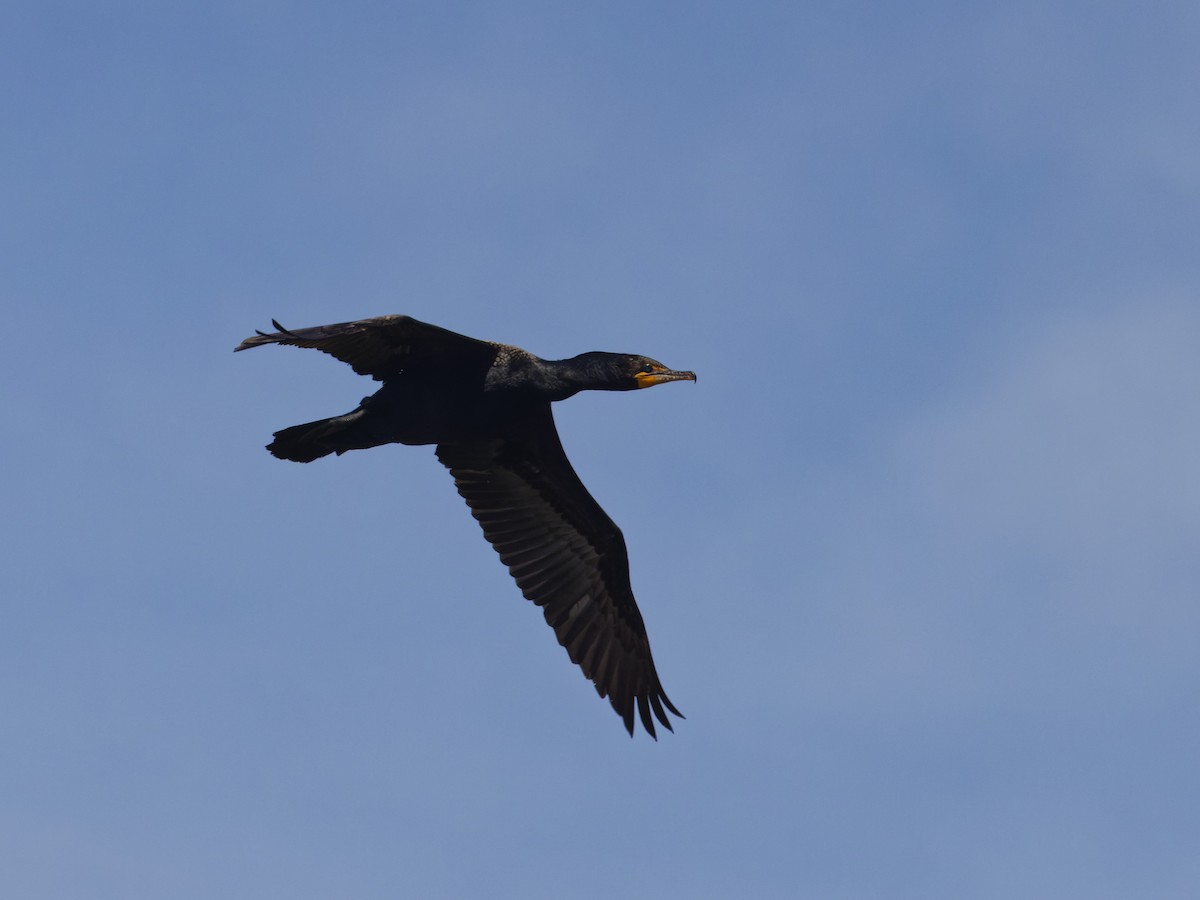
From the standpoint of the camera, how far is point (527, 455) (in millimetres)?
14781

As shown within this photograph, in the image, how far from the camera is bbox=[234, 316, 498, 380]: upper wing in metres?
12.4

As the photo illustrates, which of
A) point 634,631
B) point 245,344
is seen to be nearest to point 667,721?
point 634,631

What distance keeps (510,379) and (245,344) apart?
276 centimetres

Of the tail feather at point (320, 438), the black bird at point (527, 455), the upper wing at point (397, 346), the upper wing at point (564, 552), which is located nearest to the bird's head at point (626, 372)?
the black bird at point (527, 455)

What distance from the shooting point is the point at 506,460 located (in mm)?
14812

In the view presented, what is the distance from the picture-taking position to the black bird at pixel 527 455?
13211mm

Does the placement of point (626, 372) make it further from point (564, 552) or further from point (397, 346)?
point (564, 552)

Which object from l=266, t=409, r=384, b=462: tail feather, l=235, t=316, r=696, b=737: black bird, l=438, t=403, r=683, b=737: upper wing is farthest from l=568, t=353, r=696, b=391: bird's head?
l=266, t=409, r=384, b=462: tail feather

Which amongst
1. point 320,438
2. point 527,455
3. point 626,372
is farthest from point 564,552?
point 320,438

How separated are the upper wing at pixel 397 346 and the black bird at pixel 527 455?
1 cm

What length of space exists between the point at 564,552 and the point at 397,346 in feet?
9.94

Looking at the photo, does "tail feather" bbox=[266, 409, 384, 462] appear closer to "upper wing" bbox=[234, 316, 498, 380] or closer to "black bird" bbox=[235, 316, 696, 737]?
"black bird" bbox=[235, 316, 696, 737]

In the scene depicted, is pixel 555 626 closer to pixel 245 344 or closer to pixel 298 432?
pixel 298 432

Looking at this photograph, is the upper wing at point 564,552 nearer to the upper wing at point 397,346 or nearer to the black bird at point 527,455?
the black bird at point 527,455
